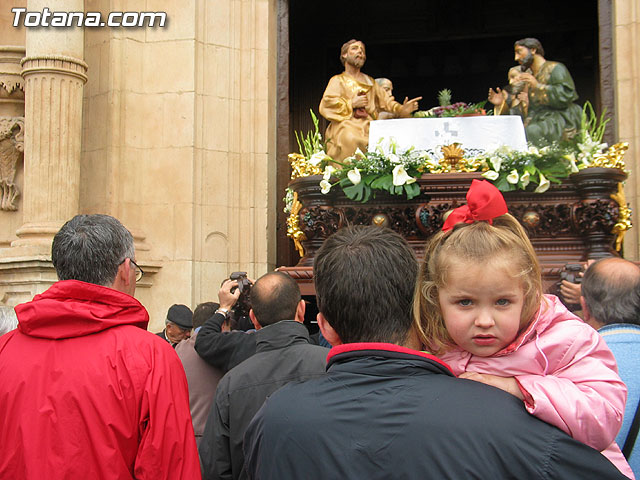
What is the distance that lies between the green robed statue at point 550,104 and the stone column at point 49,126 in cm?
452

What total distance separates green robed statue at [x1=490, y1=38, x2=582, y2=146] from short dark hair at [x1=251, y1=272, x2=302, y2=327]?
13.7ft

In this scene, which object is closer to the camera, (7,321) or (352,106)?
(7,321)

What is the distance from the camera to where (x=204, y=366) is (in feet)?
12.4

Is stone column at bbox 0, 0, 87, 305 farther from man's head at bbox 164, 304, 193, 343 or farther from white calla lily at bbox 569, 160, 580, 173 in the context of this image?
white calla lily at bbox 569, 160, 580, 173

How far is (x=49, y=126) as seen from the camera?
→ 24.8 ft

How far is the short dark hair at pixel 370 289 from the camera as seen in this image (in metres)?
1.65

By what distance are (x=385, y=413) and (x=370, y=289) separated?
0.97 feet

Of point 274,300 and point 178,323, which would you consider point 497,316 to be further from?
point 178,323

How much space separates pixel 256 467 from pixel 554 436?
65 cm

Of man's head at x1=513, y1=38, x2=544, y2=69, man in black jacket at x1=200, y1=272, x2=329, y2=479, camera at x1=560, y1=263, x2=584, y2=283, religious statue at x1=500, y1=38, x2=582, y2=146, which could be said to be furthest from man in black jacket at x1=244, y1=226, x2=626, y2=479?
man's head at x1=513, y1=38, x2=544, y2=69

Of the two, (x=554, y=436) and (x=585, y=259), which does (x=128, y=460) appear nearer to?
(x=554, y=436)

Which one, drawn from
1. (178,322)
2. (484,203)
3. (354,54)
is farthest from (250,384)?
(354,54)

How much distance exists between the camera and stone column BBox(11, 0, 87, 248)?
24.7ft

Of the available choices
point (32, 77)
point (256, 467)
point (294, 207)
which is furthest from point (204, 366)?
point (32, 77)
